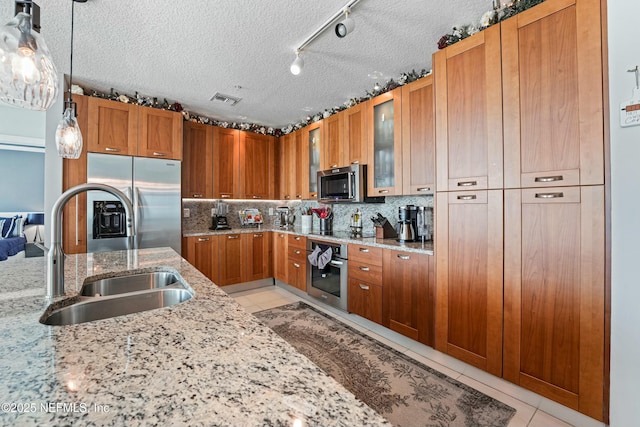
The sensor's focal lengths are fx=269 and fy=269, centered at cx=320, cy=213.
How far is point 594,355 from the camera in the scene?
4.54 feet

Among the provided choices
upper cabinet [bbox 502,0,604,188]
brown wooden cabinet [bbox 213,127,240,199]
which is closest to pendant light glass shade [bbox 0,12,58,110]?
upper cabinet [bbox 502,0,604,188]

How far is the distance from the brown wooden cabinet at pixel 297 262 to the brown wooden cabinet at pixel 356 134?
1.19m

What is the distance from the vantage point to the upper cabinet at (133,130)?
2889 mm

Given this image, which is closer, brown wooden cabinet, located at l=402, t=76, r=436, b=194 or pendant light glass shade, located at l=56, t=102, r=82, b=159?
pendant light glass shade, located at l=56, t=102, r=82, b=159

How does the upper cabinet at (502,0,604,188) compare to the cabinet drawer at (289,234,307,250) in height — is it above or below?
above

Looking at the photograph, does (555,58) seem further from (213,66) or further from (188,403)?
(213,66)

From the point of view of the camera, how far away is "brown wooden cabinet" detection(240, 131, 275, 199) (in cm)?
423

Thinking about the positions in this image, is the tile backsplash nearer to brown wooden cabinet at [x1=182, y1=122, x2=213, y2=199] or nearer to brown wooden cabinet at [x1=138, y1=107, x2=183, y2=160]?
brown wooden cabinet at [x1=182, y1=122, x2=213, y2=199]

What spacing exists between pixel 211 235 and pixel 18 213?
522 centimetres

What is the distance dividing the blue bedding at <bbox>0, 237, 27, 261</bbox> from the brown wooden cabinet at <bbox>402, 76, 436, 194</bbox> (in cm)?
617

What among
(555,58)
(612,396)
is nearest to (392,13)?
(555,58)

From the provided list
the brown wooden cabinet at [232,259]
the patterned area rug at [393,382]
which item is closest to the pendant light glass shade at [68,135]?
the brown wooden cabinet at [232,259]

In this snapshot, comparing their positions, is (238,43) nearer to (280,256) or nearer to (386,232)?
(386,232)

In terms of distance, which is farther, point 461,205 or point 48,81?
point 461,205
